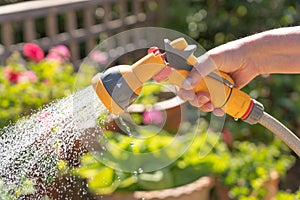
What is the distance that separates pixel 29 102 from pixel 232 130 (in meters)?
1.40

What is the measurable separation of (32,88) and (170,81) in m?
1.85

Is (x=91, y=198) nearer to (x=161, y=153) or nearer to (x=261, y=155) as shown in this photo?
(x=161, y=153)

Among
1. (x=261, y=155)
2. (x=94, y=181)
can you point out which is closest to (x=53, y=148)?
(x=94, y=181)

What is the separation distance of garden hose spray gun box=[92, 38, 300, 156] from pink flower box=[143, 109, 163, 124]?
1.66 metres

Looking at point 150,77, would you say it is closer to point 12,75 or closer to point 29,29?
point 12,75

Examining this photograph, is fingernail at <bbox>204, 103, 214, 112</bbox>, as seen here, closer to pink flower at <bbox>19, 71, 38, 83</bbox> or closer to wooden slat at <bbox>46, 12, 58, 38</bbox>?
pink flower at <bbox>19, 71, 38, 83</bbox>

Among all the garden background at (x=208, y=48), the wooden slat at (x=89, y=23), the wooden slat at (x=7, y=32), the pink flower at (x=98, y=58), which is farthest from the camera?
the wooden slat at (x=89, y=23)

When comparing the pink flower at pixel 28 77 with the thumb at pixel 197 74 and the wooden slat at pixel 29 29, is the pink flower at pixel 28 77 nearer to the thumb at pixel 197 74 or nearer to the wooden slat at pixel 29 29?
the wooden slat at pixel 29 29

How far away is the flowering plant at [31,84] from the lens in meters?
3.00

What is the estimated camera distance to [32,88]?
10.3ft

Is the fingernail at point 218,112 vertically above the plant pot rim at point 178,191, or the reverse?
the fingernail at point 218,112

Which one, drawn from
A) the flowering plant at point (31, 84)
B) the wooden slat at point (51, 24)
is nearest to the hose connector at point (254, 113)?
the flowering plant at point (31, 84)

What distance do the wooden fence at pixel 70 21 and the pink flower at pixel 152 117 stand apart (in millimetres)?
1280

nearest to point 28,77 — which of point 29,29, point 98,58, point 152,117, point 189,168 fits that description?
point 152,117
